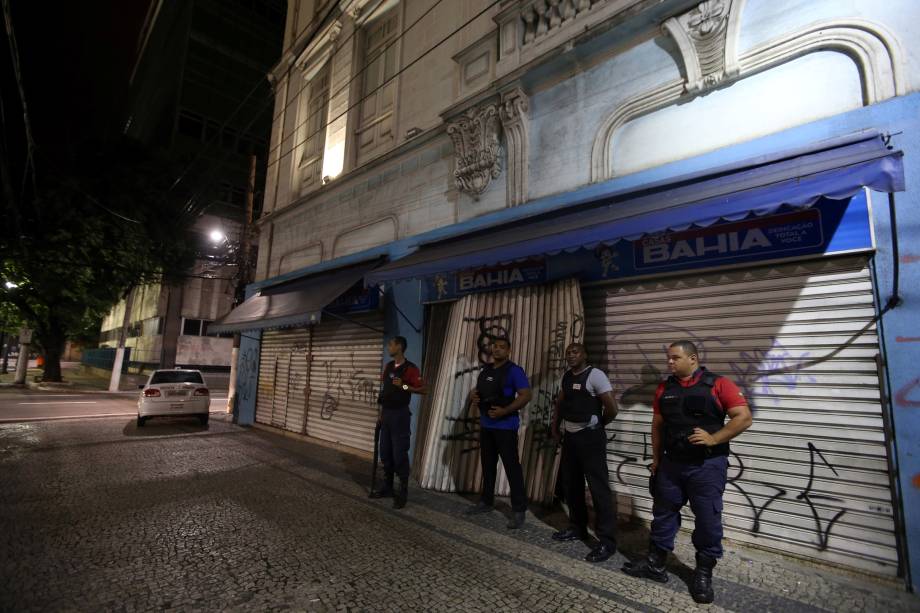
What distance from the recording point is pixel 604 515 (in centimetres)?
357

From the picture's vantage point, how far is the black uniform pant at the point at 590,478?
11.7ft

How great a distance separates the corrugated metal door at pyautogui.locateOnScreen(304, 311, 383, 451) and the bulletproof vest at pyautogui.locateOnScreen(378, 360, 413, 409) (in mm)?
2489

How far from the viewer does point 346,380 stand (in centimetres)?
843

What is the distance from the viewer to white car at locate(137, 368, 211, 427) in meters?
10.3

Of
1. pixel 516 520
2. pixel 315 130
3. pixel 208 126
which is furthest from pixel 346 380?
pixel 208 126

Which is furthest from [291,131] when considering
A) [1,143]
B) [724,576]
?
[724,576]

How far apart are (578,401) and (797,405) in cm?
185

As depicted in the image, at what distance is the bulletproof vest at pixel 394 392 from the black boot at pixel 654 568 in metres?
2.78

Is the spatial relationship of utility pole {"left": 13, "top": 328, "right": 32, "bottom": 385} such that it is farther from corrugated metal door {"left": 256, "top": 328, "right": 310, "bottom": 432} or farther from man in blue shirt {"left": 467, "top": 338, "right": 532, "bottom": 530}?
man in blue shirt {"left": 467, "top": 338, "right": 532, "bottom": 530}

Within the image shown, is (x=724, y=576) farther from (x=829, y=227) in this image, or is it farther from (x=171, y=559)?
(x=171, y=559)

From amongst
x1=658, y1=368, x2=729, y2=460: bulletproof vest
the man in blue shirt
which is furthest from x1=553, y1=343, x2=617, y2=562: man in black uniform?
x1=658, y1=368, x2=729, y2=460: bulletproof vest

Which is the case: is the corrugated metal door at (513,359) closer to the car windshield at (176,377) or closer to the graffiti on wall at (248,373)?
the graffiti on wall at (248,373)

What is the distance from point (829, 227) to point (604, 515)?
3.10 m

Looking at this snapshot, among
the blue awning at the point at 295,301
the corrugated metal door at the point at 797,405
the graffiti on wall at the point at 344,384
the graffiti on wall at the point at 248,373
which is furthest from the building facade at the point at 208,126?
the corrugated metal door at the point at 797,405
